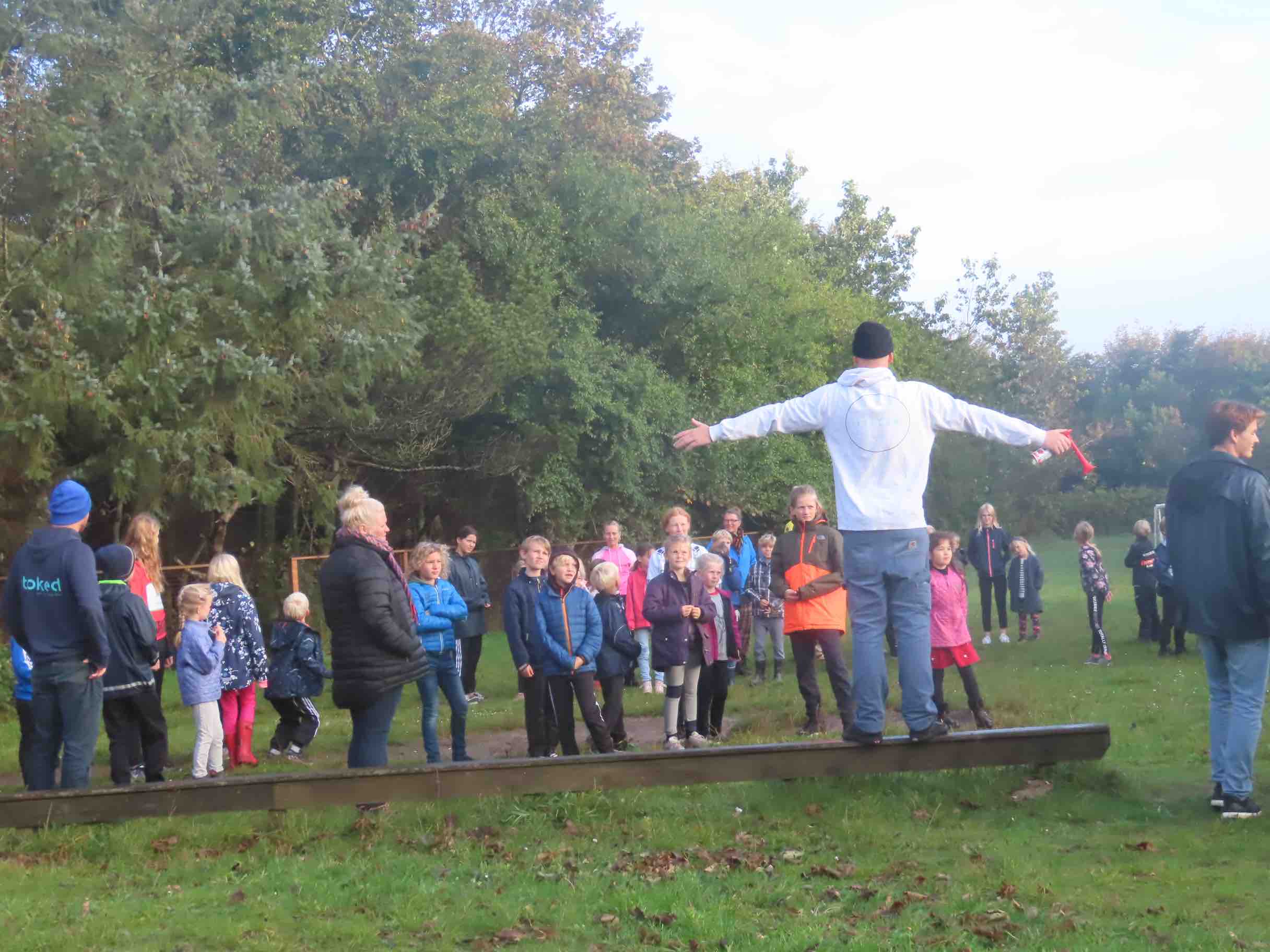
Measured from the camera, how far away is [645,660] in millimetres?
14625

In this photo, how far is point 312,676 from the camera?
11.0 m

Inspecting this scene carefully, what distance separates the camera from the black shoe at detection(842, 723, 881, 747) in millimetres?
7305

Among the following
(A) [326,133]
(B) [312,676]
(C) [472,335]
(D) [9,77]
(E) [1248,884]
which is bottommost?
(E) [1248,884]

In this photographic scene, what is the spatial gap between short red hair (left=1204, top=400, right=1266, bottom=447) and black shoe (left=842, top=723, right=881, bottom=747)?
8.41 ft

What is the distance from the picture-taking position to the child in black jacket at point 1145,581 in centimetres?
1734

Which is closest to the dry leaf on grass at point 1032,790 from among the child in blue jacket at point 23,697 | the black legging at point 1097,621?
the child in blue jacket at point 23,697

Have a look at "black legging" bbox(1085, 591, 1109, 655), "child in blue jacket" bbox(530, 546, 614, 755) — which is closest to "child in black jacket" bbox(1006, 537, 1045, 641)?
"black legging" bbox(1085, 591, 1109, 655)

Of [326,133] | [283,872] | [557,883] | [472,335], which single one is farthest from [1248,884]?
[326,133]

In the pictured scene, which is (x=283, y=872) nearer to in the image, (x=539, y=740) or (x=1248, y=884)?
(x=539, y=740)

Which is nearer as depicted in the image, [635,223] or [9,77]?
[9,77]

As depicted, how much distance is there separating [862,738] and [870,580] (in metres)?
1.00

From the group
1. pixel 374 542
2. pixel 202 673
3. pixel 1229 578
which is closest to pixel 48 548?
pixel 374 542

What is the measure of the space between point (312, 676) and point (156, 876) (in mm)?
4524

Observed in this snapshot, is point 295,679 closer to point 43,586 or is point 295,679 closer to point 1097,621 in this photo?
point 43,586
